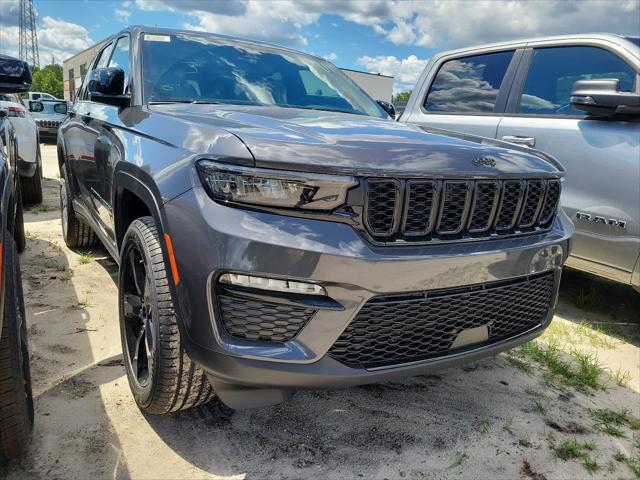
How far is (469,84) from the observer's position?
4.45 m

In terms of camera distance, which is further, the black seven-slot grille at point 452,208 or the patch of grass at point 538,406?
the patch of grass at point 538,406

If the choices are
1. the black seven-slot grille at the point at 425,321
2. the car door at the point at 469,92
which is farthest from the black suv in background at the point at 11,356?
the car door at the point at 469,92

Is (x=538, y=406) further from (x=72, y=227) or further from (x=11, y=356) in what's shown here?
(x=72, y=227)

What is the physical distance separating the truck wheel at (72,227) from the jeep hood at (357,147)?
7.63 ft

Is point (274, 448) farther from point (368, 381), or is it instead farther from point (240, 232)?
point (240, 232)

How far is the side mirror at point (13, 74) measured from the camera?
83.7 inches

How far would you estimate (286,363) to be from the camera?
1680mm

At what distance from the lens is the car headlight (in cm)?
167

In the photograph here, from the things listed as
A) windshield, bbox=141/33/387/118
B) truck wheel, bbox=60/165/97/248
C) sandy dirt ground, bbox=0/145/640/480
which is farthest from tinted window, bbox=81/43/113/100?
sandy dirt ground, bbox=0/145/640/480

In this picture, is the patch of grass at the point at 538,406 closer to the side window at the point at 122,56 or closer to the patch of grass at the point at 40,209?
the side window at the point at 122,56

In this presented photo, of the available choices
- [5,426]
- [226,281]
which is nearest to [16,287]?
[5,426]

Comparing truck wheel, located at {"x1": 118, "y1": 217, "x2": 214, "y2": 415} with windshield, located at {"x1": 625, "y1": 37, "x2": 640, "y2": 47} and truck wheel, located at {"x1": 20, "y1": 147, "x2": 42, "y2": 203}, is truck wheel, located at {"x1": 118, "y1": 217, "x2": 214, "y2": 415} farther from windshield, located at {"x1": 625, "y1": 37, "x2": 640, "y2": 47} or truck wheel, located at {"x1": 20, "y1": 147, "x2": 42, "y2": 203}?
truck wheel, located at {"x1": 20, "y1": 147, "x2": 42, "y2": 203}

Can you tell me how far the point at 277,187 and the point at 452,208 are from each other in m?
0.68

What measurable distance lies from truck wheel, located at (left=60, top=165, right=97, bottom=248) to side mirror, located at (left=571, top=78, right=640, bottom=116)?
3.82 metres
